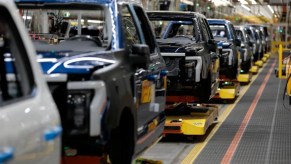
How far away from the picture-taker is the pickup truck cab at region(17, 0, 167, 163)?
3957 mm

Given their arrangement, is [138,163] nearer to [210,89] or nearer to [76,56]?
[76,56]

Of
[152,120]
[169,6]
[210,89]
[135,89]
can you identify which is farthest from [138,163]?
[169,6]

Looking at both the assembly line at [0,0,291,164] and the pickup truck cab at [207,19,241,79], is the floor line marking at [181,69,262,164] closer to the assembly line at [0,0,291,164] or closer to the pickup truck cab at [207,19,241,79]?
the assembly line at [0,0,291,164]

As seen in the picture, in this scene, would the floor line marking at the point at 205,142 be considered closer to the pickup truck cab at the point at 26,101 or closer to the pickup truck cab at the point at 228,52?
the pickup truck cab at the point at 228,52

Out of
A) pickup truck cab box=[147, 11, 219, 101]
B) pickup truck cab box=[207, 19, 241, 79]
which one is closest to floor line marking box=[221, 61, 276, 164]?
pickup truck cab box=[147, 11, 219, 101]

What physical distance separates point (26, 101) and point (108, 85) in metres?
1.33

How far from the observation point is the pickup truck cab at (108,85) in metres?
3.96

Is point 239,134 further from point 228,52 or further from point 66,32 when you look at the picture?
point 228,52

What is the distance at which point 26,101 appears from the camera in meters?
2.90

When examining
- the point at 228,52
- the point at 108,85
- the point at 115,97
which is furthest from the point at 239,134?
the point at 108,85

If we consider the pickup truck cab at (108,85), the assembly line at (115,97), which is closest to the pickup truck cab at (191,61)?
the assembly line at (115,97)

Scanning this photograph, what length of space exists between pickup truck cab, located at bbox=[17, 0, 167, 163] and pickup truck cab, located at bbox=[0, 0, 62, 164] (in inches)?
30.1

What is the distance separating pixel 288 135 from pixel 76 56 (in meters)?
6.09

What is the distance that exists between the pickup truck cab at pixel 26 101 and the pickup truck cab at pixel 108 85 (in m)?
0.76
